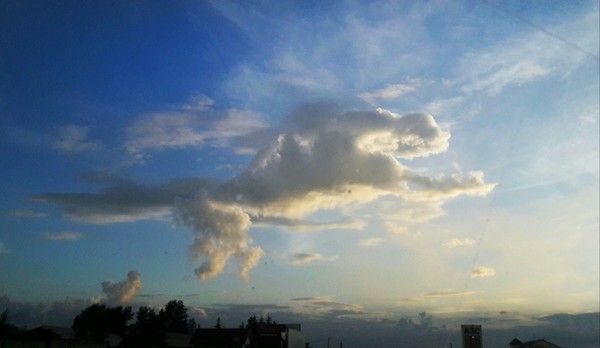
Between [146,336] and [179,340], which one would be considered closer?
[146,336]

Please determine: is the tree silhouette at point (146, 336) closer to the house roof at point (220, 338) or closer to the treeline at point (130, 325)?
the treeline at point (130, 325)

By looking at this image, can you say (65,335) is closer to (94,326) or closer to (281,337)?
(94,326)

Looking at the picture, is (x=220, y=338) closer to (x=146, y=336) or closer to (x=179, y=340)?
(x=179, y=340)

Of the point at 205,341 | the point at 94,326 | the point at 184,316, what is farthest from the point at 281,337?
the point at 184,316

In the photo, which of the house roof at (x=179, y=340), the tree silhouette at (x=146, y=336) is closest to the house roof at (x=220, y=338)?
the house roof at (x=179, y=340)

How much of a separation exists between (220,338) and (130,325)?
14.9 metres

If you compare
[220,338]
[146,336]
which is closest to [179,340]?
[220,338]

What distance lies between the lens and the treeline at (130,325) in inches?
2798

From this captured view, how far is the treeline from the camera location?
71.1 metres

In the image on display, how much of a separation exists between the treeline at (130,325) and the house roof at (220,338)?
21.1ft

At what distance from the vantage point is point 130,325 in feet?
285

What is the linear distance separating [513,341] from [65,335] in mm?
70042

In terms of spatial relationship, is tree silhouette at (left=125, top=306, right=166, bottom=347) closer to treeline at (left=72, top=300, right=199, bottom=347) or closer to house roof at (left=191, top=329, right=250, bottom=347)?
treeline at (left=72, top=300, right=199, bottom=347)

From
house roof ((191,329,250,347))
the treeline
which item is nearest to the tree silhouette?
the treeline
